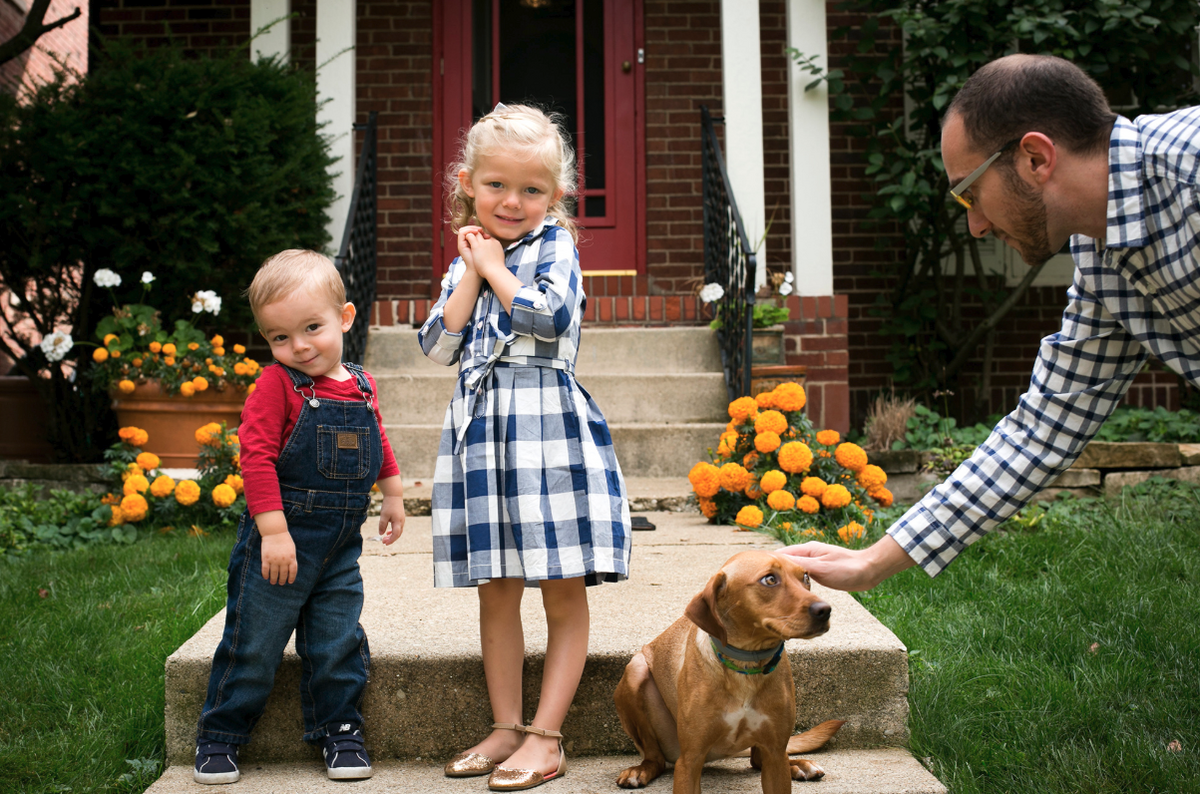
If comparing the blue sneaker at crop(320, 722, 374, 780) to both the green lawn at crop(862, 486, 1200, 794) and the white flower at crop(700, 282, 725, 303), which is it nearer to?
the green lawn at crop(862, 486, 1200, 794)

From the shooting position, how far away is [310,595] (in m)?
2.17

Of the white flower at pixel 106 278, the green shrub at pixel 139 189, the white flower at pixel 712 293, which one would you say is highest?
the green shrub at pixel 139 189

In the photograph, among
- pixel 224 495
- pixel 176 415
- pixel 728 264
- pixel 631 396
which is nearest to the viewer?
pixel 224 495

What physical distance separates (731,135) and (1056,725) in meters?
4.26

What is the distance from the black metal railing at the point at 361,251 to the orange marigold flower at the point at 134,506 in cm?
120

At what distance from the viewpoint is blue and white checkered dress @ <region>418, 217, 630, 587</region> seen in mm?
2068

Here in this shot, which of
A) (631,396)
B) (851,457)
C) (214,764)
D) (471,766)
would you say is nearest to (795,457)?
(851,457)

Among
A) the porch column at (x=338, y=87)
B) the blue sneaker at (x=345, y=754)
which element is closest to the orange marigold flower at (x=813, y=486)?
the blue sneaker at (x=345, y=754)

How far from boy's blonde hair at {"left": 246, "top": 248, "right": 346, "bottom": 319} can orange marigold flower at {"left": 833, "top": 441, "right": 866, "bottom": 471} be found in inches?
93.3

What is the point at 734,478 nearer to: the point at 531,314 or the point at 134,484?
the point at 531,314

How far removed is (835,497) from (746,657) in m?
2.01

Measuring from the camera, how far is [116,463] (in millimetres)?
4402

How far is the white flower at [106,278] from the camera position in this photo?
473 cm

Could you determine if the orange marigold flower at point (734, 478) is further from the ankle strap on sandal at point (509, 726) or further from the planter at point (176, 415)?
the planter at point (176, 415)
